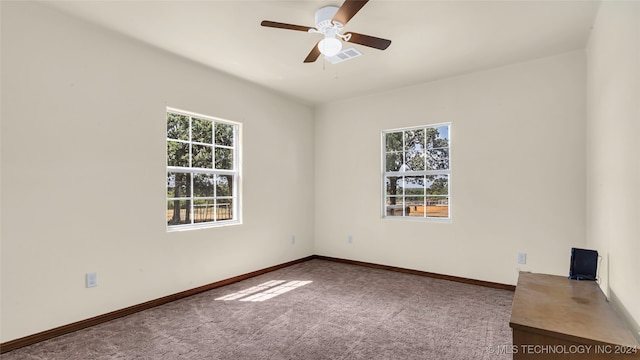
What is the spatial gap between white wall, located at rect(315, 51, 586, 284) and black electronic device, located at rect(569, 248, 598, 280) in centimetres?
144

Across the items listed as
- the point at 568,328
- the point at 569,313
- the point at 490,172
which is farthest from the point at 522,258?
the point at 568,328

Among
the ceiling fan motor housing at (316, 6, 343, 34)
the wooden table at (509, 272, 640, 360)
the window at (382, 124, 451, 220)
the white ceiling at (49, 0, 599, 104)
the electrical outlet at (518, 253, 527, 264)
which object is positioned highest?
the white ceiling at (49, 0, 599, 104)

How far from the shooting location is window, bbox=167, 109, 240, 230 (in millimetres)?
3475

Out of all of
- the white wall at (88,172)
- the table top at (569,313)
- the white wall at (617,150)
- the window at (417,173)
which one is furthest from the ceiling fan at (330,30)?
the window at (417,173)

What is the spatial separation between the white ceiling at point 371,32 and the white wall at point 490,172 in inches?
13.5

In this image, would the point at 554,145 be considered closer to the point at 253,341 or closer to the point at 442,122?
the point at 442,122

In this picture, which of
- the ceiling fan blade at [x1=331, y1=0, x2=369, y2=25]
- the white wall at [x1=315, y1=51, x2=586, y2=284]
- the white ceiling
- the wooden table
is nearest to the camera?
the wooden table

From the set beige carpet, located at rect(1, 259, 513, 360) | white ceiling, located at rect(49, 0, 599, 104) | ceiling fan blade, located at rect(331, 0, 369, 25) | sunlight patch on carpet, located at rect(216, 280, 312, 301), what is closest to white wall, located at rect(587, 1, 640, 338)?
white ceiling, located at rect(49, 0, 599, 104)

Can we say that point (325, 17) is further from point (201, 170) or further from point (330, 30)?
point (201, 170)

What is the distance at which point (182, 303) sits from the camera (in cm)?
324

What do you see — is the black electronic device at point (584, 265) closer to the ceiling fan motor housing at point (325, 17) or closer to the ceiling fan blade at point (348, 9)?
the ceiling fan blade at point (348, 9)

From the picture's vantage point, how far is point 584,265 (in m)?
2.14

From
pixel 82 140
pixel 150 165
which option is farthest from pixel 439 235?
pixel 82 140

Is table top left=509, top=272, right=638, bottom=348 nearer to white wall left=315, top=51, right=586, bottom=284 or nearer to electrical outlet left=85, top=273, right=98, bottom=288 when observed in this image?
white wall left=315, top=51, right=586, bottom=284
